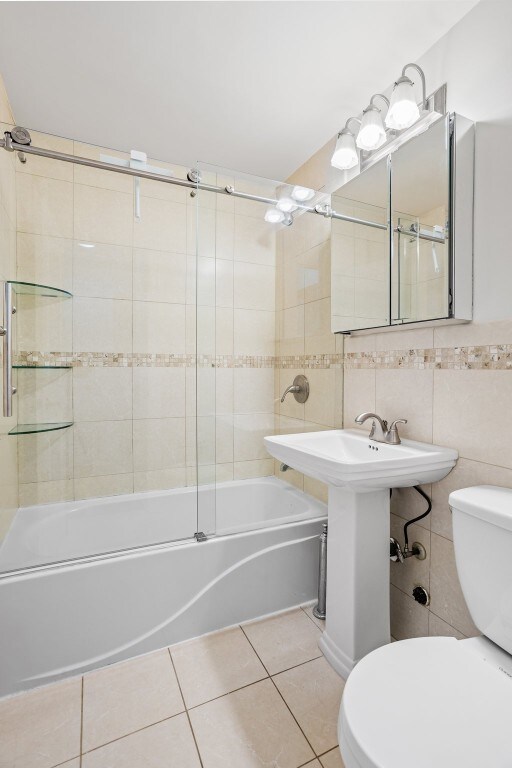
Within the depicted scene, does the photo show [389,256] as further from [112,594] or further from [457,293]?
[112,594]

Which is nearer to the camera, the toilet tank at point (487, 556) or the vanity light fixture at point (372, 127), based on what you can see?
the toilet tank at point (487, 556)

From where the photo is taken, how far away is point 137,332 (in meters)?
2.29

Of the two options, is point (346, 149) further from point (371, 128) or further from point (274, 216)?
point (274, 216)

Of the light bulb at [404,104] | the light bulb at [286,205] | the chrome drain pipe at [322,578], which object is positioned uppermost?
the light bulb at [404,104]

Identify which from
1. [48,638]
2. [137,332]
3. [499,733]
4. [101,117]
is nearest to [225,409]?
[137,332]

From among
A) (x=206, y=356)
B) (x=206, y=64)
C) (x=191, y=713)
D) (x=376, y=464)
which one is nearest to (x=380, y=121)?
(x=206, y=64)

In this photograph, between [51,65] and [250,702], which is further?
[51,65]

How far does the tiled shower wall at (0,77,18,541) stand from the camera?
1.71 m

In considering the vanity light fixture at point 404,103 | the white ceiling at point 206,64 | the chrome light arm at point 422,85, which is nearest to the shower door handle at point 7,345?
the white ceiling at point 206,64

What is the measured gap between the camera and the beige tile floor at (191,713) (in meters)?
1.14

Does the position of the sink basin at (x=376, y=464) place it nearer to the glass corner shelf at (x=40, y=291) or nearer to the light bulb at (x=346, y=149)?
the light bulb at (x=346, y=149)

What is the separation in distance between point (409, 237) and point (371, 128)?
0.51 meters

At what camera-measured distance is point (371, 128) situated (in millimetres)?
1577

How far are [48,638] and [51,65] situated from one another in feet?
7.62
